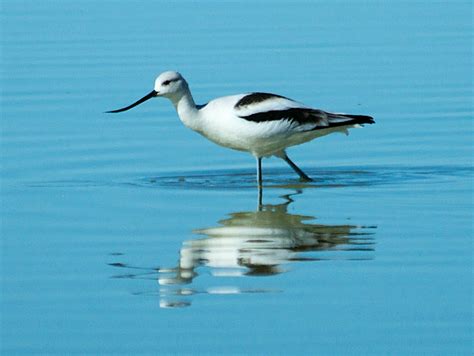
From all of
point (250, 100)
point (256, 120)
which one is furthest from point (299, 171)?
point (250, 100)

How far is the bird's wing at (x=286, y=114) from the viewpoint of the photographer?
37.9 feet

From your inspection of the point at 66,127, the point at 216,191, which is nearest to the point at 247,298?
the point at 216,191

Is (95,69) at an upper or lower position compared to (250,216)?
upper

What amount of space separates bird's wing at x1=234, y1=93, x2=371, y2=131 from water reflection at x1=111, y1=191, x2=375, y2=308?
1.23 meters

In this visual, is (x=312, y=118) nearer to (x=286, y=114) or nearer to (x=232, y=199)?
(x=286, y=114)

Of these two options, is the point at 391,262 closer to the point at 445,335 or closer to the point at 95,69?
the point at 445,335

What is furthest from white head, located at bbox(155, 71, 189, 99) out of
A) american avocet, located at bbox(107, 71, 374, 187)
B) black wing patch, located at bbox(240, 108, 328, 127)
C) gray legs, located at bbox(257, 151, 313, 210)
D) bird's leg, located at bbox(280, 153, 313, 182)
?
bird's leg, located at bbox(280, 153, 313, 182)

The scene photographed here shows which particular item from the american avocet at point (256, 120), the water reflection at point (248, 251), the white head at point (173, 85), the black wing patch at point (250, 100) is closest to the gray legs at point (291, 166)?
the american avocet at point (256, 120)

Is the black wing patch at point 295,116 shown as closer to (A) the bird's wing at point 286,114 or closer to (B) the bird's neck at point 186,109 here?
(A) the bird's wing at point 286,114

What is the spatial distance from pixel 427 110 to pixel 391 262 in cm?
612

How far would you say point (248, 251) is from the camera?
905cm

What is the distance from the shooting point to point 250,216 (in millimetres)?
10445

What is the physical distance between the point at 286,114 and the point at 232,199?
37.9 inches

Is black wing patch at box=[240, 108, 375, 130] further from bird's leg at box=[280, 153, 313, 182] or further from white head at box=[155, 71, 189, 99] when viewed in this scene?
white head at box=[155, 71, 189, 99]
